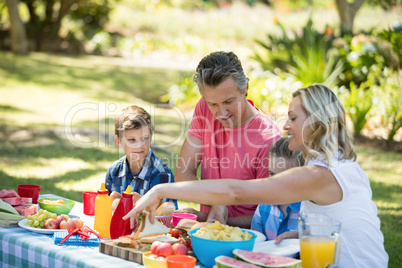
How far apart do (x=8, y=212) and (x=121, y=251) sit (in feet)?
2.98

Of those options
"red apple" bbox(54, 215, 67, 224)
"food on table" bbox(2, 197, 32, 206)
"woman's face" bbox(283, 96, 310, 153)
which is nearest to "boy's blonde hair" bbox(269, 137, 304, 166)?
"woman's face" bbox(283, 96, 310, 153)

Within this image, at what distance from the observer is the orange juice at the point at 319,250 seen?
2107 millimetres

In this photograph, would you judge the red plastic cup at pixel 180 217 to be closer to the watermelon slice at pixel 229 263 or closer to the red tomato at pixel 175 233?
the red tomato at pixel 175 233

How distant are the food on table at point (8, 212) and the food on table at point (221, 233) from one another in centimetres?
112

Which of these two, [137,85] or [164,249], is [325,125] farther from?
[137,85]

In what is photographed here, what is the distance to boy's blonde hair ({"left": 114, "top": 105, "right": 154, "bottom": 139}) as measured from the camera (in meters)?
3.38

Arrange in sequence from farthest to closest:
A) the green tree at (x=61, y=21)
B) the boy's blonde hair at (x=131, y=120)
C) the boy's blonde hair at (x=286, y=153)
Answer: the green tree at (x=61, y=21) → the boy's blonde hair at (x=131, y=120) → the boy's blonde hair at (x=286, y=153)

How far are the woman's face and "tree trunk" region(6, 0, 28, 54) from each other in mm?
13387

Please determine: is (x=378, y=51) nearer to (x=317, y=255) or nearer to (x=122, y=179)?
(x=122, y=179)

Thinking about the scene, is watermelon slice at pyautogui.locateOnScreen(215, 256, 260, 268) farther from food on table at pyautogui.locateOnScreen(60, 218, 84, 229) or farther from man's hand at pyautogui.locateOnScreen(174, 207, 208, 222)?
man's hand at pyautogui.locateOnScreen(174, 207, 208, 222)

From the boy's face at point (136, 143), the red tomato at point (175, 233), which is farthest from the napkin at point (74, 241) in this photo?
the boy's face at point (136, 143)

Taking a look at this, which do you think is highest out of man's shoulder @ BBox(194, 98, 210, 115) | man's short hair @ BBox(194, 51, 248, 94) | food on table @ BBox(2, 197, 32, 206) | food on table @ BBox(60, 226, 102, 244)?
man's short hair @ BBox(194, 51, 248, 94)

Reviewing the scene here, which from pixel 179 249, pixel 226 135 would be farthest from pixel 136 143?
pixel 179 249

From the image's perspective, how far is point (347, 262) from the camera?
242 centimetres
